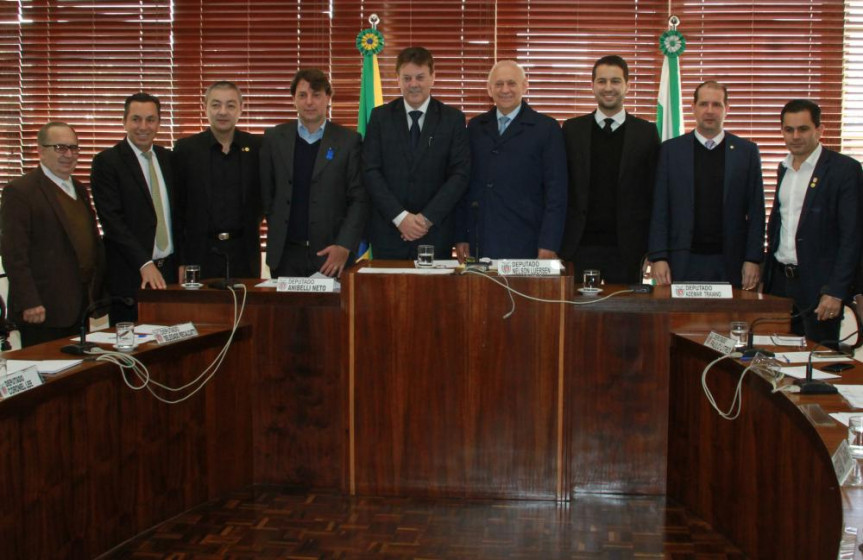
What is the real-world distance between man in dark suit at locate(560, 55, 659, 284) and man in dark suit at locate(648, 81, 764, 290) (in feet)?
0.25

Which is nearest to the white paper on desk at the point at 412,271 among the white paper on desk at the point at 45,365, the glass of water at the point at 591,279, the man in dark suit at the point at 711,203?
the glass of water at the point at 591,279

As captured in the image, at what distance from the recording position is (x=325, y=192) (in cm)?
395

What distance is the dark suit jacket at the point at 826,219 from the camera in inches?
154

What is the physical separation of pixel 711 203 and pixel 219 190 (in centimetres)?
229

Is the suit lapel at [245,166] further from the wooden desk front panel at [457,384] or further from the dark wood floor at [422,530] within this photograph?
the dark wood floor at [422,530]

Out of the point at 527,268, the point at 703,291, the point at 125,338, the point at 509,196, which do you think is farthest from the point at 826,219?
the point at 125,338

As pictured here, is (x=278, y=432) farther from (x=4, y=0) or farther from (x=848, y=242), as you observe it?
(x=4, y=0)

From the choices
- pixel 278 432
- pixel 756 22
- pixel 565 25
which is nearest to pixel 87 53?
pixel 565 25

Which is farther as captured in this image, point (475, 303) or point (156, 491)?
point (475, 303)

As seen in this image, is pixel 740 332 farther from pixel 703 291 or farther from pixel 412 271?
pixel 412 271

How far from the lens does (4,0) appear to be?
5.88 m

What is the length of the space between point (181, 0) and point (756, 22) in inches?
150

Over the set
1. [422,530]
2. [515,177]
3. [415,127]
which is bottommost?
[422,530]

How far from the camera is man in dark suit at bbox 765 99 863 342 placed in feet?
12.7
